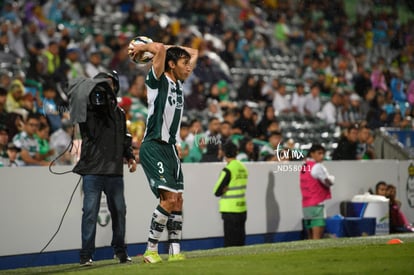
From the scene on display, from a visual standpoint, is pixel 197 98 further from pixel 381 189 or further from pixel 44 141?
pixel 44 141

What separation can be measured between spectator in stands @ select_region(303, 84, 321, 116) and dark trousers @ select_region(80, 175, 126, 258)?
11.5 m

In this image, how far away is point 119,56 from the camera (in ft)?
68.5

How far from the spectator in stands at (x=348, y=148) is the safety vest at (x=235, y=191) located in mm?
4203

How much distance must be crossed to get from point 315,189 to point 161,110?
20.7 feet

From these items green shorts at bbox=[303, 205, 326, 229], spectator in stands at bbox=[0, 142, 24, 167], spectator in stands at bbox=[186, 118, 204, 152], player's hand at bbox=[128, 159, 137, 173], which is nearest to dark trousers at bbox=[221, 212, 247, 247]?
green shorts at bbox=[303, 205, 326, 229]

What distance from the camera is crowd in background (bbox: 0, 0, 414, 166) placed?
1634 centimetres

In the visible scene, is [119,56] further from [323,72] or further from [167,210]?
[167,210]

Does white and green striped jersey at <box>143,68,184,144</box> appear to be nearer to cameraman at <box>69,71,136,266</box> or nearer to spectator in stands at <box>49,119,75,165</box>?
cameraman at <box>69,71,136,266</box>

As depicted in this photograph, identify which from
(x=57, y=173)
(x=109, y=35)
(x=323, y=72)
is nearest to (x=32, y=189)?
(x=57, y=173)

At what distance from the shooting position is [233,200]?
1444 cm

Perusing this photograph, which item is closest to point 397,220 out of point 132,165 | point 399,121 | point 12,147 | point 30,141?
point 399,121

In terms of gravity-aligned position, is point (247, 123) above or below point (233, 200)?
above

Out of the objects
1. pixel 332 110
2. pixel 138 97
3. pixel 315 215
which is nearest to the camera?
pixel 315 215

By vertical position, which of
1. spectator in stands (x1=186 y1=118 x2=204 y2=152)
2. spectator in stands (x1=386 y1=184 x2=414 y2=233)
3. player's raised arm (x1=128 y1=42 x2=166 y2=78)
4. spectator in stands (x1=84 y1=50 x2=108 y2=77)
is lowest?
spectator in stands (x1=386 y1=184 x2=414 y2=233)
